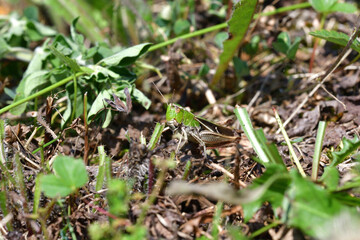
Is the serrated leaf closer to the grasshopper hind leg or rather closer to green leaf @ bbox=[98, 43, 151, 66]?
green leaf @ bbox=[98, 43, 151, 66]

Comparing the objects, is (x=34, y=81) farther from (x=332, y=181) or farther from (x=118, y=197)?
(x=332, y=181)

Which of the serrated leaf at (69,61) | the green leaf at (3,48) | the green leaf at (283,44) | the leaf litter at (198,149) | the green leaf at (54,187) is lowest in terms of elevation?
the leaf litter at (198,149)

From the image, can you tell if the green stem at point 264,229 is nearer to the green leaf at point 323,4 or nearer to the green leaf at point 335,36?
the green leaf at point 335,36

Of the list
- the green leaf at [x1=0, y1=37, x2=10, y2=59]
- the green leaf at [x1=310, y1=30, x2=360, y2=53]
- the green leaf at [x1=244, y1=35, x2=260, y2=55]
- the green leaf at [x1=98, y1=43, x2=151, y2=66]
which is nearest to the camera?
the green leaf at [x1=310, y1=30, x2=360, y2=53]

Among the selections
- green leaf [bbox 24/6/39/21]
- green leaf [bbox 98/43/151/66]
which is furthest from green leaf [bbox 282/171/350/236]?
green leaf [bbox 24/6/39/21]

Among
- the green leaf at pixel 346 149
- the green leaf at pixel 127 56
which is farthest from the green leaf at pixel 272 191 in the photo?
the green leaf at pixel 127 56

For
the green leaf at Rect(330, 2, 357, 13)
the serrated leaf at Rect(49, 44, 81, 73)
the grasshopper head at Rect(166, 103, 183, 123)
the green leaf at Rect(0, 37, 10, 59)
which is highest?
the green leaf at Rect(330, 2, 357, 13)

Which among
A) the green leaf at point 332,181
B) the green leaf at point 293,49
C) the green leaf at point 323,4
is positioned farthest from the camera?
the green leaf at point 323,4
